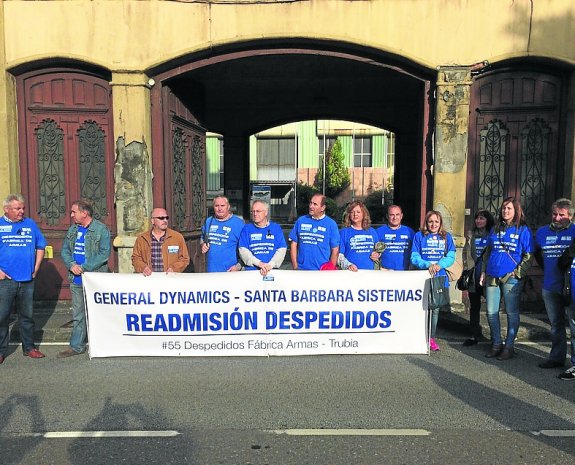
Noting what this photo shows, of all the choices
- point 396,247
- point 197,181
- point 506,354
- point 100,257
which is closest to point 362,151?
point 197,181

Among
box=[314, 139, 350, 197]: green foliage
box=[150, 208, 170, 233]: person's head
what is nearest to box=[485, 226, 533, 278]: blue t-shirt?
box=[150, 208, 170, 233]: person's head

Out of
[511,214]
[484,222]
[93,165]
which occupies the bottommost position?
[484,222]

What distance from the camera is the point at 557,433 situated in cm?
405

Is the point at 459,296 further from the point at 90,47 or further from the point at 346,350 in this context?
the point at 90,47

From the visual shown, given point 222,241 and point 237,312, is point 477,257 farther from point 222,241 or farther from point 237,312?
point 222,241

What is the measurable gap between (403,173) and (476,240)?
772 cm

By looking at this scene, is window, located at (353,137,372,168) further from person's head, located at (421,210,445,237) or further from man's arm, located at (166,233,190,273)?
man's arm, located at (166,233,190,273)

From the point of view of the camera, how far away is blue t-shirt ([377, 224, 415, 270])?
640 centimetres

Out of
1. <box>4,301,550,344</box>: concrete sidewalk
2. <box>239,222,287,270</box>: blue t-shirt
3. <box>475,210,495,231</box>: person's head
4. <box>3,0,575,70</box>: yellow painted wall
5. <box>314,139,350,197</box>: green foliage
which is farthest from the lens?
<box>314,139,350,197</box>: green foliage

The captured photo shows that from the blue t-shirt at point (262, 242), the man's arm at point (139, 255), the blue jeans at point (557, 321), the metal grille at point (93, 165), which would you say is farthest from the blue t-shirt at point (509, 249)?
the metal grille at point (93, 165)

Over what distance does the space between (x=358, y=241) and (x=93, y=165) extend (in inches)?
192

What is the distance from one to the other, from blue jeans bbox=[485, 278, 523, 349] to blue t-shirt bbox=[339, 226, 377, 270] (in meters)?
1.42

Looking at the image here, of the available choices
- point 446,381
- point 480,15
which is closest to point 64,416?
point 446,381

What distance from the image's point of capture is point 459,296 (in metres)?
8.04
